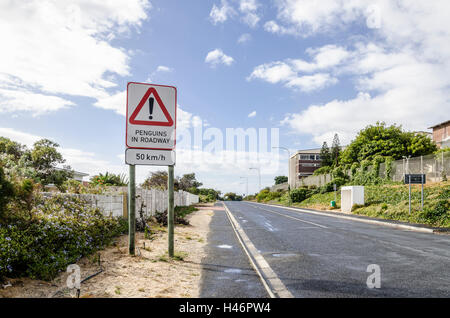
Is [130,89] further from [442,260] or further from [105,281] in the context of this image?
[442,260]

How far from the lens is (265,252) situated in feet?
27.3

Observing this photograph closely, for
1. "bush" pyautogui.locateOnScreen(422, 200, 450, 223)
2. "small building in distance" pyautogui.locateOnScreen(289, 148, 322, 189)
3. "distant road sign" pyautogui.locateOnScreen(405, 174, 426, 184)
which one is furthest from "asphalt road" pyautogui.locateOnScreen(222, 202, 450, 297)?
"small building in distance" pyautogui.locateOnScreen(289, 148, 322, 189)

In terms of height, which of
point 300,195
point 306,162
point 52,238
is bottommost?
point 300,195

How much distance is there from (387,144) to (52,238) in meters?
46.0

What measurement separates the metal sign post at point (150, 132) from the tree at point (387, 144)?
42.2 meters

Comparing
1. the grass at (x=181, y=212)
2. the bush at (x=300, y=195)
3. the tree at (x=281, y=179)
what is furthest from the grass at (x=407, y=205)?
the tree at (x=281, y=179)

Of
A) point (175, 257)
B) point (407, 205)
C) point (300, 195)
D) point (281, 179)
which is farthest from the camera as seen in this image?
point (281, 179)

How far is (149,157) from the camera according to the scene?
23.6 feet

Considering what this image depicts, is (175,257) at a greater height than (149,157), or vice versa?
(149,157)

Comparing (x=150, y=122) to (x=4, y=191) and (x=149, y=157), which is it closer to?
(x=149, y=157)

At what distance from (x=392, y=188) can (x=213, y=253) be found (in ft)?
86.1

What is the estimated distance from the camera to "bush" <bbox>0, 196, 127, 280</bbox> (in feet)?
16.7

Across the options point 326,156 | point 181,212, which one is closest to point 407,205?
point 181,212

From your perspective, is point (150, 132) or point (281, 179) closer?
point (150, 132)
